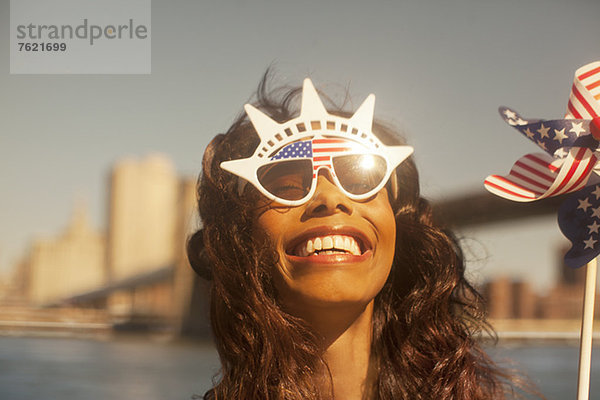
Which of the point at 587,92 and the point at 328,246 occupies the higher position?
the point at 587,92

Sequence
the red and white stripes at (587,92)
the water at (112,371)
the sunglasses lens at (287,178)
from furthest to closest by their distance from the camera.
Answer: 1. the water at (112,371)
2. the sunglasses lens at (287,178)
3. the red and white stripes at (587,92)

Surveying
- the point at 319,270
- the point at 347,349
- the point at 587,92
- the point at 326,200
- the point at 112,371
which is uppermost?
the point at 587,92

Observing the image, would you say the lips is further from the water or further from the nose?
the water

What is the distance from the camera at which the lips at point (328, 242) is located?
1.66 meters

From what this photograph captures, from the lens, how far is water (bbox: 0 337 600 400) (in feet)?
17.3

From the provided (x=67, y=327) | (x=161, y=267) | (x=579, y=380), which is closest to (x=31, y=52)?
(x=579, y=380)

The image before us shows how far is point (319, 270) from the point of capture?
1.65m

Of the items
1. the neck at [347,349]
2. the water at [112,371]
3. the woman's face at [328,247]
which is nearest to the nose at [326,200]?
the woman's face at [328,247]

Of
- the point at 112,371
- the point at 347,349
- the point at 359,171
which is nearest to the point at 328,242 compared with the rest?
the point at 359,171

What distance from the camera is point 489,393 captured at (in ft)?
6.40

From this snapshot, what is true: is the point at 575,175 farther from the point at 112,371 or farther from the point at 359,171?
the point at 112,371

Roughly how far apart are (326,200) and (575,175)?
0.63 metres

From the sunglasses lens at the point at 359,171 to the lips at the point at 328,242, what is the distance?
120 mm

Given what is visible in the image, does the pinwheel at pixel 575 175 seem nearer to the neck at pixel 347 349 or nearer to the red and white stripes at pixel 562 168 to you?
the red and white stripes at pixel 562 168
